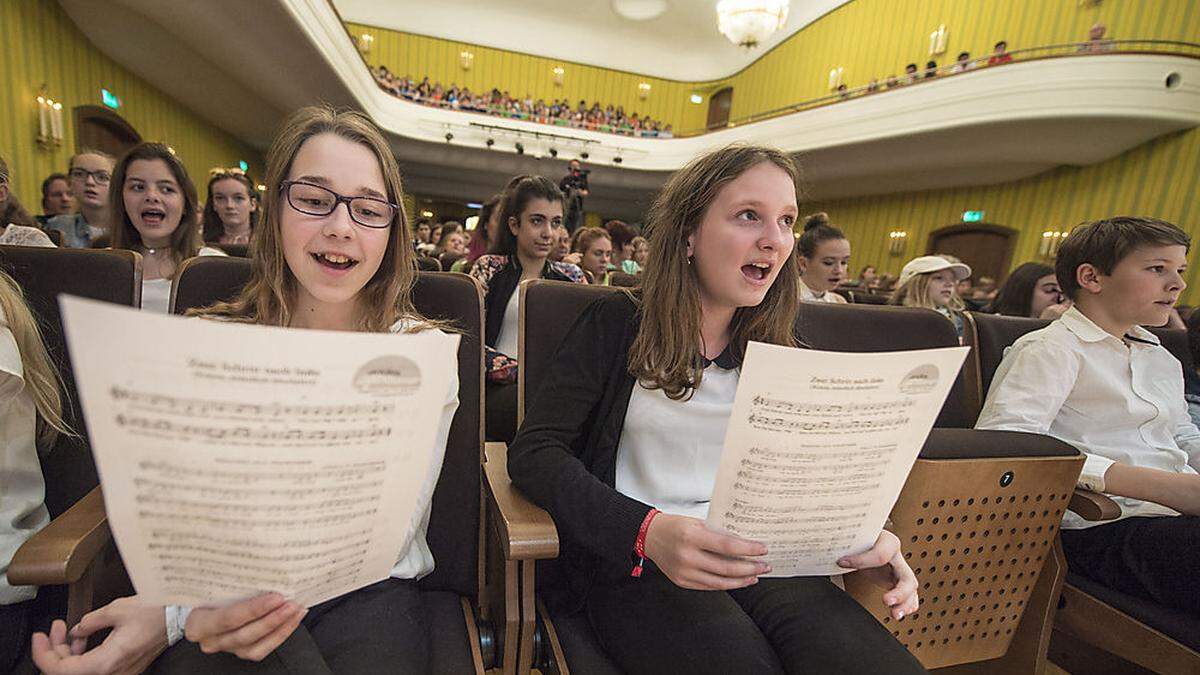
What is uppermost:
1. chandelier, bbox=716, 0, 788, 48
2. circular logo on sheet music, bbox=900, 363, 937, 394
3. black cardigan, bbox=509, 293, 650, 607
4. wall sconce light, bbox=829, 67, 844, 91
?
chandelier, bbox=716, 0, 788, 48

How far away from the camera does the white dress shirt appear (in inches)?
54.5

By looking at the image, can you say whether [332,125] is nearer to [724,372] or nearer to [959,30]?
[724,372]

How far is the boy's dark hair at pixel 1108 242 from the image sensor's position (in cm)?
142

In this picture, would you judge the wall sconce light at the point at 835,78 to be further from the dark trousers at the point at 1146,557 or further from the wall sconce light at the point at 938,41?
the dark trousers at the point at 1146,557

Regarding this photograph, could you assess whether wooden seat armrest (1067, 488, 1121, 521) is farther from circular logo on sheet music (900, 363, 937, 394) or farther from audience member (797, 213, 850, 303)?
audience member (797, 213, 850, 303)

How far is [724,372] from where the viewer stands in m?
1.05

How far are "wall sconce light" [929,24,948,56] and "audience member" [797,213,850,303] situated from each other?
320 inches

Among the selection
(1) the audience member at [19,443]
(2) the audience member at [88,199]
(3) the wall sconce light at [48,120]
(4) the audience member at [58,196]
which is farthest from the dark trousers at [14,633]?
(3) the wall sconce light at [48,120]

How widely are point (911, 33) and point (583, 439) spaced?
11134 mm

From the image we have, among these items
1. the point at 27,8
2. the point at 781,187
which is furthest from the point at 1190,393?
the point at 27,8

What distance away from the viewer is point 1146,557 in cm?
123

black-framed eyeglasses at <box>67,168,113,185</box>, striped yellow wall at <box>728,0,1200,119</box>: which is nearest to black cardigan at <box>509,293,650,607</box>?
black-framed eyeglasses at <box>67,168,113,185</box>

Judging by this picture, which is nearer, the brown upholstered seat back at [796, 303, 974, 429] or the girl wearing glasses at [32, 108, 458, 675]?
the girl wearing glasses at [32, 108, 458, 675]

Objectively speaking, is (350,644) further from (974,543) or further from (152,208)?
(152,208)
